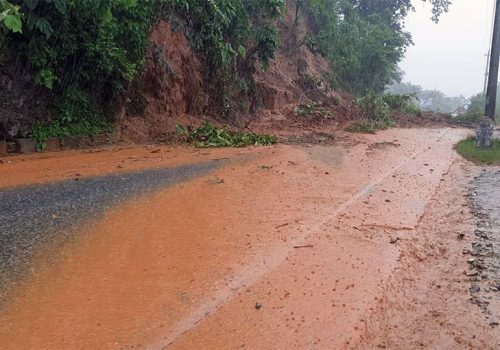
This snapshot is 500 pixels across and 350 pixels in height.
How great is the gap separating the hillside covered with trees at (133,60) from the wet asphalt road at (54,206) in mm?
2117

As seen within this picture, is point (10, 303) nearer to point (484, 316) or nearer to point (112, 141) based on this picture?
point (484, 316)

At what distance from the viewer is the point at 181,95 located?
531 inches

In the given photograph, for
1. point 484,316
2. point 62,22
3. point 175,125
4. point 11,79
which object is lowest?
point 484,316

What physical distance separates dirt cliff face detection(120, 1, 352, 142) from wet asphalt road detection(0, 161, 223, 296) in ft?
14.4

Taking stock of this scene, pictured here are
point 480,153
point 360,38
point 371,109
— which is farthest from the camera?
point 360,38

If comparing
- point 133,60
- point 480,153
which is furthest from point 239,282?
point 480,153

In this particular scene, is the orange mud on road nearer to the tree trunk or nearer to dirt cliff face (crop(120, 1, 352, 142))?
dirt cliff face (crop(120, 1, 352, 142))

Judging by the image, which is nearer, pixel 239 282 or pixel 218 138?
pixel 239 282

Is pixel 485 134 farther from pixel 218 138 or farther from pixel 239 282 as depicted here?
pixel 239 282

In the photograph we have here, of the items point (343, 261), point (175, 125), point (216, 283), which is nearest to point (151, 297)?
point (216, 283)

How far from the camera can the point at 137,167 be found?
324 inches

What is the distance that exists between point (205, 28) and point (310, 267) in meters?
10.2

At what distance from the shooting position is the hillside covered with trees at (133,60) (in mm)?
9133

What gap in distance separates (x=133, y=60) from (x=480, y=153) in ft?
30.2
